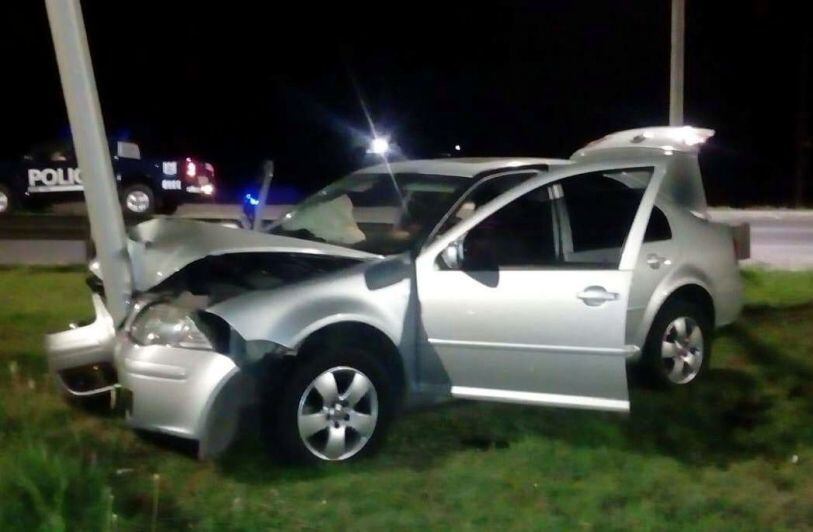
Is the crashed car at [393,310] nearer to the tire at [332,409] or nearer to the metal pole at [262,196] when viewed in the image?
the tire at [332,409]

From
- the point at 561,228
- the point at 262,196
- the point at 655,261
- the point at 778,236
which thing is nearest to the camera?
the point at 561,228

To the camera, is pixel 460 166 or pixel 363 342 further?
pixel 460 166

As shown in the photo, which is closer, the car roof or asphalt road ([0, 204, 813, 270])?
the car roof

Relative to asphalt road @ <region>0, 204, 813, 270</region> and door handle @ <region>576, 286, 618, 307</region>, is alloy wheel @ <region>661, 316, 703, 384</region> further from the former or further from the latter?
asphalt road @ <region>0, 204, 813, 270</region>

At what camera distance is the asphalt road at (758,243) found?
1538cm

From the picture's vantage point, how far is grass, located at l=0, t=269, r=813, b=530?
5016 mm

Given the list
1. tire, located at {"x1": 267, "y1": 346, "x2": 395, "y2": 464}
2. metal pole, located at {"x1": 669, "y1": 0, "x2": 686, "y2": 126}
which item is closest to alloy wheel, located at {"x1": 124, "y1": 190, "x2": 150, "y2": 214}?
metal pole, located at {"x1": 669, "y1": 0, "x2": 686, "y2": 126}

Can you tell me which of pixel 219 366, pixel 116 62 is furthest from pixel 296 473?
pixel 116 62

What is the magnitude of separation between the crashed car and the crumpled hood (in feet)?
0.04

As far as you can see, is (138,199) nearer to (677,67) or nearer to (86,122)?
(677,67)

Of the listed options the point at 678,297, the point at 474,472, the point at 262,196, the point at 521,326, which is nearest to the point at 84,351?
the point at 262,196

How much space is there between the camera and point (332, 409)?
5.77 metres

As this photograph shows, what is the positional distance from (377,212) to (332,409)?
1.57 meters

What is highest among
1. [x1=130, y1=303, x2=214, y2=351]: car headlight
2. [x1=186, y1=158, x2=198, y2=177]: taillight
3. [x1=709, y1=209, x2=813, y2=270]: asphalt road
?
[x1=130, y1=303, x2=214, y2=351]: car headlight
